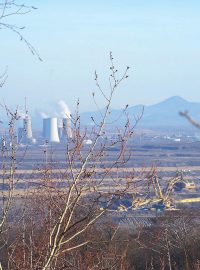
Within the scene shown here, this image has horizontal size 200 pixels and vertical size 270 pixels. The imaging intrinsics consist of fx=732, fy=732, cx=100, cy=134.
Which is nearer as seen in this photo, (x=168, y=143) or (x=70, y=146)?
(x=70, y=146)

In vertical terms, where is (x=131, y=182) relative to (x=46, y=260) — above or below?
above

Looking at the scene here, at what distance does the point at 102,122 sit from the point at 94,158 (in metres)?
0.17

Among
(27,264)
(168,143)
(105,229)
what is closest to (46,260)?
(27,264)

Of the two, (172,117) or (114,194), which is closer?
(114,194)

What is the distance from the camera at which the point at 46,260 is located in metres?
2.84

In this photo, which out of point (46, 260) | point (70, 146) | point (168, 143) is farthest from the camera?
point (168, 143)

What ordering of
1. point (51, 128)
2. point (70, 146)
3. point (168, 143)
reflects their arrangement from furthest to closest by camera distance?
point (168, 143), point (51, 128), point (70, 146)

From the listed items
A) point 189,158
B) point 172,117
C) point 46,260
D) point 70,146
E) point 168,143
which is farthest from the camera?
point 172,117

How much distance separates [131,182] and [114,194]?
0.27ft

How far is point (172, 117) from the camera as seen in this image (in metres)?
122

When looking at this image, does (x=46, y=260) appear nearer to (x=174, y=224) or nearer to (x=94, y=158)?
(x=94, y=158)

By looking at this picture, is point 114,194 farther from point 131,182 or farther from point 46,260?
point 46,260

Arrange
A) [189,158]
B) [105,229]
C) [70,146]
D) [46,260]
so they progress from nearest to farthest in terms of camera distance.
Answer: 1. [46,260]
2. [70,146]
3. [105,229]
4. [189,158]

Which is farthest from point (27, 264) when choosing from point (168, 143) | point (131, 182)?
point (168, 143)
